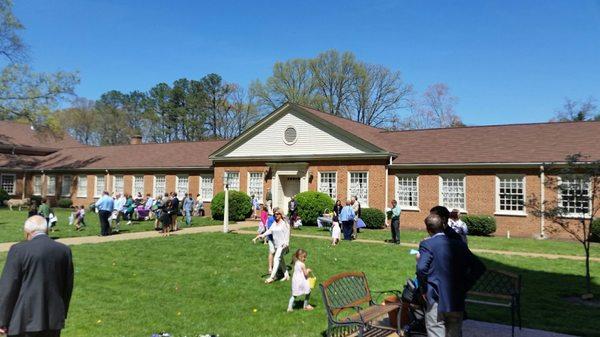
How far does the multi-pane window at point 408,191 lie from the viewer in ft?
80.0

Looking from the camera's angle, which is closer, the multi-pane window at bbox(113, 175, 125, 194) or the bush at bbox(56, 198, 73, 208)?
the multi-pane window at bbox(113, 175, 125, 194)

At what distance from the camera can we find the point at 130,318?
Result: 7871 mm

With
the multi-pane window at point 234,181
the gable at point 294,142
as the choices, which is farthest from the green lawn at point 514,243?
the multi-pane window at point 234,181

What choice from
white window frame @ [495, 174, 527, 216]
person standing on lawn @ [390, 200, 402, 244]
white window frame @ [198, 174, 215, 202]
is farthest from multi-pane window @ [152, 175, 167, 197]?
white window frame @ [495, 174, 527, 216]

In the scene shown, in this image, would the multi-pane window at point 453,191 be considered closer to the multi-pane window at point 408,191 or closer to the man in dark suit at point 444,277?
the multi-pane window at point 408,191

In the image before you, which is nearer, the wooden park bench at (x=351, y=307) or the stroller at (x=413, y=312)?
the wooden park bench at (x=351, y=307)

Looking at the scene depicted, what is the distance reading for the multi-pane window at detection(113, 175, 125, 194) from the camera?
3575cm

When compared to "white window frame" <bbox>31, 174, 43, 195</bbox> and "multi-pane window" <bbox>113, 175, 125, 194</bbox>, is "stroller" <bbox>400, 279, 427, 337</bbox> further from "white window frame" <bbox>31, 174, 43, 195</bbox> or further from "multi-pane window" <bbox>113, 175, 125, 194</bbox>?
"white window frame" <bbox>31, 174, 43, 195</bbox>

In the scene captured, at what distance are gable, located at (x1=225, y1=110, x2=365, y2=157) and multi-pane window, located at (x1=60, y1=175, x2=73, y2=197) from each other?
17242mm

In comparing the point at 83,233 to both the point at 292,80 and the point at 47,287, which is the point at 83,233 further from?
the point at 292,80

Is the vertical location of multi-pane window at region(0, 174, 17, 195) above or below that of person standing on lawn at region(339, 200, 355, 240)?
above

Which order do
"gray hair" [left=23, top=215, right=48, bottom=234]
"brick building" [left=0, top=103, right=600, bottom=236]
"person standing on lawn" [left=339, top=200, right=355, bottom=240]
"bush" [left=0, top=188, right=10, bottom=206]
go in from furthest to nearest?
"bush" [left=0, top=188, right=10, bottom=206], "brick building" [left=0, top=103, right=600, bottom=236], "person standing on lawn" [left=339, top=200, right=355, bottom=240], "gray hair" [left=23, top=215, right=48, bottom=234]

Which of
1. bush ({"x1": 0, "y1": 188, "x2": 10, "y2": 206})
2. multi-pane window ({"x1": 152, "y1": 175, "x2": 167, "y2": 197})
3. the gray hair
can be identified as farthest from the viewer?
bush ({"x1": 0, "y1": 188, "x2": 10, "y2": 206})

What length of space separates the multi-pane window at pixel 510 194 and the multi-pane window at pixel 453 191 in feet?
5.51
